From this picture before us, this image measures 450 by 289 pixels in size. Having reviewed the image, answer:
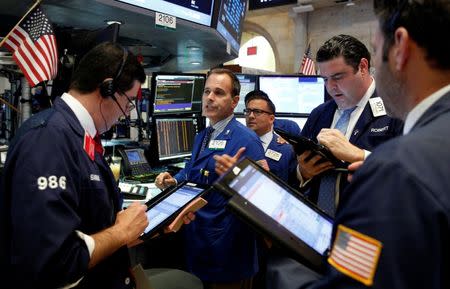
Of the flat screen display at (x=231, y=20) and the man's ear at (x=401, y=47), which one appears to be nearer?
the man's ear at (x=401, y=47)

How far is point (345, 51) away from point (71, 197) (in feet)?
4.75

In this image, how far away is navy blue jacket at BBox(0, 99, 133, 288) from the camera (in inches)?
39.2

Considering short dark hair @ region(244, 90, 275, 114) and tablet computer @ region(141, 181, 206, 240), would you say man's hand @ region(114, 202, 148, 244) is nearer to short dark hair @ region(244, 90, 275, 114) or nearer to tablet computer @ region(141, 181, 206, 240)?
tablet computer @ region(141, 181, 206, 240)

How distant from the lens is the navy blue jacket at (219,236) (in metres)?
2.18

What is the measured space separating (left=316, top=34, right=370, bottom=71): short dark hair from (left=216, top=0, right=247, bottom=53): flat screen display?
1.12 meters

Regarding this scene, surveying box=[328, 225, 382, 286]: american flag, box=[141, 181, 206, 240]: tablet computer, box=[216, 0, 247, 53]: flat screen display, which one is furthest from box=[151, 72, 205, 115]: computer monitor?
box=[328, 225, 382, 286]: american flag

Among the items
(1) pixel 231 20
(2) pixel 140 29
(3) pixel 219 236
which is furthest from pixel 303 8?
(3) pixel 219 236

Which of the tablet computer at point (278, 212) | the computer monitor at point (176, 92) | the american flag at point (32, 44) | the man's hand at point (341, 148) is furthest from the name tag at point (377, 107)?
the computer monitor at point (176, 92)

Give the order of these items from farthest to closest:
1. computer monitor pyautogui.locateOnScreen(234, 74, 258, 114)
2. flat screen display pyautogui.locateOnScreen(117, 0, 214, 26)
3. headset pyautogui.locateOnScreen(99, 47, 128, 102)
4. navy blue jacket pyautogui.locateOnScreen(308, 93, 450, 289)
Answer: computer monitor pyautogui.locateOnScreen(234, 74, 258, 114) → flat screen display pyautogui.locateOnScreen(117, 0, 214, 26) → headset pyautogui.locateOnScreen(99, 47, 128, 102) → navy blue jacket pyautogui.locateOnScreen(308, 93, 450, 289)

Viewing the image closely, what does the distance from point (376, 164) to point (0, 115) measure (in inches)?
157

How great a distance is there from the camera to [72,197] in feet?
3.49

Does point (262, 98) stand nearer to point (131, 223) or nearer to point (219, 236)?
point (219, 236)

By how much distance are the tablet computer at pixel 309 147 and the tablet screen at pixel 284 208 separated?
0.33 meters

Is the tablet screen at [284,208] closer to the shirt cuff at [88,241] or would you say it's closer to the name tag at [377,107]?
the shirt cuff at [88,241]
